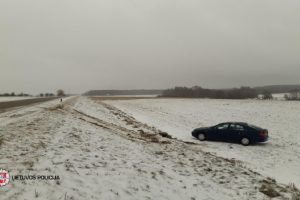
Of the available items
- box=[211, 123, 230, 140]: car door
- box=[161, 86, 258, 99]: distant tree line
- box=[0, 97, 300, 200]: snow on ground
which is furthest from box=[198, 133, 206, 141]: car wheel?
box=[161, 86, 258, 99]: distant tree line

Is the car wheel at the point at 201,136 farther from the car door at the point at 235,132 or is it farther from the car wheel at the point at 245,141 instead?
the car wheel at the point at 245,141

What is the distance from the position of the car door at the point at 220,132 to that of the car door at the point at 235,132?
20cm

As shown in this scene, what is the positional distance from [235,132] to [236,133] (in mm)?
87

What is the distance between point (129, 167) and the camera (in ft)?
21.8

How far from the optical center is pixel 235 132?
12219 millimetres

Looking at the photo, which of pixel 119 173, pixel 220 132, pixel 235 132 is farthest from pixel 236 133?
pixel 119 173

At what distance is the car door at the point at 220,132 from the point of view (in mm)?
12602

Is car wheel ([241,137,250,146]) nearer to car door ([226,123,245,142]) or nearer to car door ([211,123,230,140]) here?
car door ([226,123,245,142])

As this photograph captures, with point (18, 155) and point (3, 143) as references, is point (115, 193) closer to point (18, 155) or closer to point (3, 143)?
point (18, 155)

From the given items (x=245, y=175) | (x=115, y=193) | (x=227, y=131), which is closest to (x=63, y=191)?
(x=115, y=193)

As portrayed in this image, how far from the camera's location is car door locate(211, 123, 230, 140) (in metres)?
12.6

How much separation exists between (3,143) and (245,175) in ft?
32.8

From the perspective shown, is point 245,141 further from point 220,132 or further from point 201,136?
point 201,136

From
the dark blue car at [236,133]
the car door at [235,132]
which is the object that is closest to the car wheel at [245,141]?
the dark blue car at [236,133]
